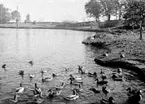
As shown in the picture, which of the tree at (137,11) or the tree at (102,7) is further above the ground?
the tree at (102,7)

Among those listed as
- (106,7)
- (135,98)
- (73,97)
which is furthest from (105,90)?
(106,7)

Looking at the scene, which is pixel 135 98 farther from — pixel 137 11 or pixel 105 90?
pixel 137 11

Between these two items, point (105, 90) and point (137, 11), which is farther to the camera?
point (137, 11)

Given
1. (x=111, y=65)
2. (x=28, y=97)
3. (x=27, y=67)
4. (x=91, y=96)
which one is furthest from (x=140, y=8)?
(x=28, y=97)

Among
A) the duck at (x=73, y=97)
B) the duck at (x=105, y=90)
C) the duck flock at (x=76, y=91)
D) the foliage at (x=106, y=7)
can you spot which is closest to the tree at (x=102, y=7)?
the foliage at (x=106, y=7)

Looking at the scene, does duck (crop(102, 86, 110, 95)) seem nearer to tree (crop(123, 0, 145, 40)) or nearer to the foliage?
tree (crop(123, 0, 145, 40))

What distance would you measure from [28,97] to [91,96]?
6586 mm

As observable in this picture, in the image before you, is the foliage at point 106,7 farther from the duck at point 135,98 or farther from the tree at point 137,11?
the duck at point 135,98

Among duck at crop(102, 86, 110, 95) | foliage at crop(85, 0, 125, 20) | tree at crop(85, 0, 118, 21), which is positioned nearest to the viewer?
duck at crop(102, 86, 110, 95)

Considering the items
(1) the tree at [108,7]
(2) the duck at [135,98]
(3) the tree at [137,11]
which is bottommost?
(2) the duck at [135,98]

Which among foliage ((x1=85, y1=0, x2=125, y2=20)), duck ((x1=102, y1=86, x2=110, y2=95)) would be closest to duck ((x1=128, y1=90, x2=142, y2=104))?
duck ((x1=102, y1=86, x2=110, y2=95))

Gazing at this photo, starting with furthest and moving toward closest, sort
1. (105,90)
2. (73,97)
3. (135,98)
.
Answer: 1. (105,90)
2. (73,97)
3. (135,98)

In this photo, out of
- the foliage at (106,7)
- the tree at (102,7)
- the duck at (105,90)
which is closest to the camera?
the duck at (105,90)

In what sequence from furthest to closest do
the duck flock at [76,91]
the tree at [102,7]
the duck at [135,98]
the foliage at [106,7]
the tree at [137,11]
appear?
the tree at [102,7], the foliage at [106,7], the tree at [137,11], the duck at [135,98], the duck flock at [76,91]
